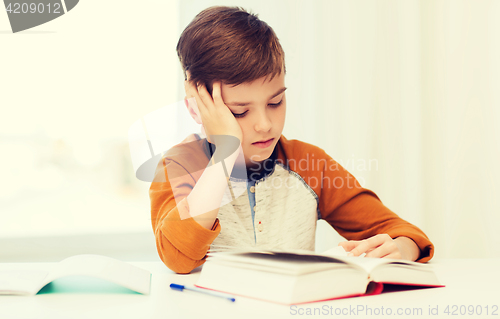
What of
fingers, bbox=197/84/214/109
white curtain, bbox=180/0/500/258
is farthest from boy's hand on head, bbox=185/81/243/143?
white curtain, bbox=180/0/500/258

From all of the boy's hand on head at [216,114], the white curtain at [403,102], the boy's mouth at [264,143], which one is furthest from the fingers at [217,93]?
the white curtain at [403,102]

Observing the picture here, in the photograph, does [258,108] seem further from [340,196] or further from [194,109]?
[340,196]

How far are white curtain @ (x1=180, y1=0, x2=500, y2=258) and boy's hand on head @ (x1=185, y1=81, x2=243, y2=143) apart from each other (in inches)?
26.4

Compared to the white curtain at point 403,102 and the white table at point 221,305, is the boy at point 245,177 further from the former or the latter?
the white curtain at point 403,102

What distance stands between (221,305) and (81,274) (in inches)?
6.6

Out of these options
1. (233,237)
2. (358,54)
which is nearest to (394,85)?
(358,54)

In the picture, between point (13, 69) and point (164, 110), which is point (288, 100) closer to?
point (164, 110)

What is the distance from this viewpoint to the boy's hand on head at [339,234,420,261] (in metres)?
0.56

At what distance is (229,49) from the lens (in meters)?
0.70

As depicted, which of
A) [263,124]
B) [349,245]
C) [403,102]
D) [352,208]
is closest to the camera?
[349,245]

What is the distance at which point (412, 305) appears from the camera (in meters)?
0.40

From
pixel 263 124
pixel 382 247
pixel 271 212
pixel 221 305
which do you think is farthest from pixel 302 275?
pixel 271 212

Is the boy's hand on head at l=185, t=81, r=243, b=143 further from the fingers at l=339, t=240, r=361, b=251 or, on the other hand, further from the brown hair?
the fingers at l=339, t=240, r=361, b=251

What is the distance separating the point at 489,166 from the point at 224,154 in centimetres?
117
